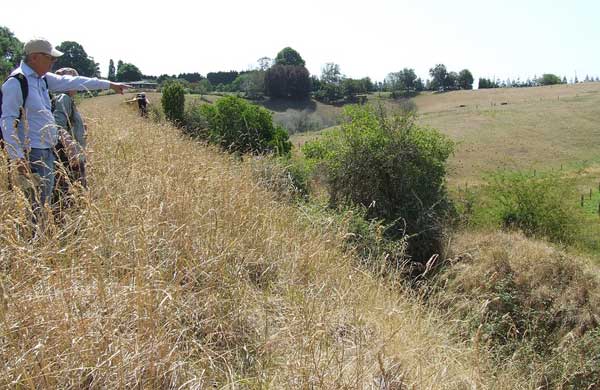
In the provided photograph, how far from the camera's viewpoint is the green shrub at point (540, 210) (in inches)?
591

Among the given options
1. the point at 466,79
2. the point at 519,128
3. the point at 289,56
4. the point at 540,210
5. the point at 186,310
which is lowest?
the point at 540,210

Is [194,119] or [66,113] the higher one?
[194,119]

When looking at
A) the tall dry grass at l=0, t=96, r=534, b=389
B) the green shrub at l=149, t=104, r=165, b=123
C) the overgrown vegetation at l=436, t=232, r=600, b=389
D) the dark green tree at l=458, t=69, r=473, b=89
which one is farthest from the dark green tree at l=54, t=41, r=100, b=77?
the dark green tree at l=458, t=69, r=473, b=89

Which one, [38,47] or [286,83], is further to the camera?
[286,83]

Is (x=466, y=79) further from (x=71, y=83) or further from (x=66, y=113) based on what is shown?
(x=66, y=113)

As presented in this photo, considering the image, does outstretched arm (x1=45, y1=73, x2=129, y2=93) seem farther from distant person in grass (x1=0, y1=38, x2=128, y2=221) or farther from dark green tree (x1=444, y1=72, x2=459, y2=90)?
dark green tree (x1=444, y1=72, x2=459, y2=90)

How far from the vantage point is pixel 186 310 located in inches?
98.6

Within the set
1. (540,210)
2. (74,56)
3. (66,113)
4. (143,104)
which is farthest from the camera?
(74,56)

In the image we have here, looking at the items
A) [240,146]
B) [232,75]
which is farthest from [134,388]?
[232,75]

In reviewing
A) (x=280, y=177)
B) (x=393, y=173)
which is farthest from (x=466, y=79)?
(x=280, y=177)

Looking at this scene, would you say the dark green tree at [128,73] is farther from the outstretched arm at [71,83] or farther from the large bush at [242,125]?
the outstretched arm at [71,83]

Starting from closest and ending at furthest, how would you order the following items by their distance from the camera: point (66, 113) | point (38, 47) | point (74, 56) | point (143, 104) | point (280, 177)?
point (38, 47)
point (66, 113)
point (280, 177)
point (143, 104)
point (74, 56)

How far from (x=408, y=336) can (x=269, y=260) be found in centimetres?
115

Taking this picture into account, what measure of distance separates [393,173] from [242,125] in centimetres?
411
